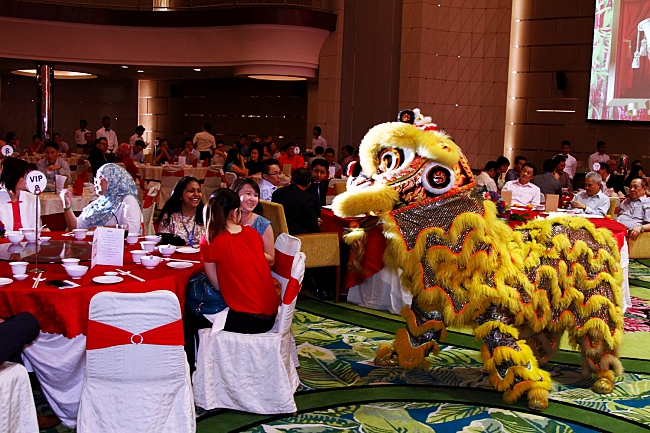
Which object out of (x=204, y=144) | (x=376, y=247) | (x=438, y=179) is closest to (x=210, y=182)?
(x=376, y=247)

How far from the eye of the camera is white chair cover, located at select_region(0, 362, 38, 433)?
121 inches

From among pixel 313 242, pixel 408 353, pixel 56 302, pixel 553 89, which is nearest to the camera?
pixel 56 302

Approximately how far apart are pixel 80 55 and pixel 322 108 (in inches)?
210

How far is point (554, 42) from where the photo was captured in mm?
15172

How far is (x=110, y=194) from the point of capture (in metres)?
5.56

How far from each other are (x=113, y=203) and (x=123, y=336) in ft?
7.89

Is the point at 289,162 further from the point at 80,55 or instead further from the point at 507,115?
the point at 80,55

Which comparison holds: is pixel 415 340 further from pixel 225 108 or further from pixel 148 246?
pixel 225 108

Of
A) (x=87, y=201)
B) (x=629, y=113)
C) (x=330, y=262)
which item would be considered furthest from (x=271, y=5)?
(x=330, y=262)

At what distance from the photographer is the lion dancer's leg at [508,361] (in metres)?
4.41

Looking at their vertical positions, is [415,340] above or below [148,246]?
below

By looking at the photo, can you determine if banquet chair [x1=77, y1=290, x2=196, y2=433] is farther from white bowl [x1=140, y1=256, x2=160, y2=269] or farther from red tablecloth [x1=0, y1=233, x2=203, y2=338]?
white bowl [x1=140, y1=256, x2=160, y2=269]

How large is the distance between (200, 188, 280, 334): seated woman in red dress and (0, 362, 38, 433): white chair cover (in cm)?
124

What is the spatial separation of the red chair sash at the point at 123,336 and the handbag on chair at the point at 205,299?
37.4 inches
